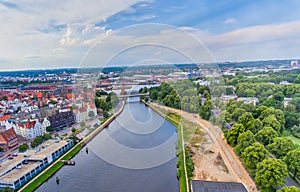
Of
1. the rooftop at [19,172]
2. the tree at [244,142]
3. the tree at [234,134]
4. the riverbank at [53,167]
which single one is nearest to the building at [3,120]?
the riverbank at [53,167]

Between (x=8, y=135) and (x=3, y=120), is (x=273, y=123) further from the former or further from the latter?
(x=3, y=120)

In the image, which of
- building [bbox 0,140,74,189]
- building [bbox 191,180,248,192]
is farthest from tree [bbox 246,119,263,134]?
building [bbox 0,140,74,189]

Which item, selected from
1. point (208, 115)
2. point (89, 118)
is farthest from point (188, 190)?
point (89, 118)

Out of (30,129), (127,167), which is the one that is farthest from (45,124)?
(127,167)

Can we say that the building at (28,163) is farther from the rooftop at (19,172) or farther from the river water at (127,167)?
the river water at (127,167)

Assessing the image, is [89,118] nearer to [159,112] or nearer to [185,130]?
[159,112]

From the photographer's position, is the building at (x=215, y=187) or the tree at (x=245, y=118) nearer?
the building at (x=215, y=187)
